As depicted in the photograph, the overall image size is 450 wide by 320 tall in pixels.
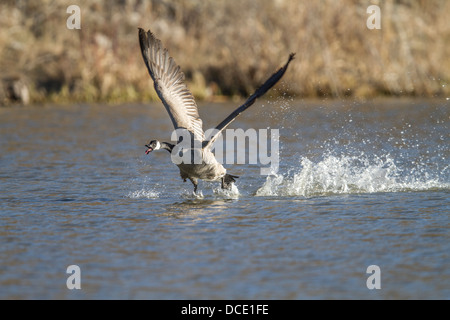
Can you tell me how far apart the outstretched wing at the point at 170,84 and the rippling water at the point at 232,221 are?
98 cm

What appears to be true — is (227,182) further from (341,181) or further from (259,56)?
(259,56)

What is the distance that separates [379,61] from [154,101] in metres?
6.30

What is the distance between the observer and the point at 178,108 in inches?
384

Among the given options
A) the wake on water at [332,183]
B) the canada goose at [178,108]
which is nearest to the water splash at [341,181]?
the wake on water at [332,183]

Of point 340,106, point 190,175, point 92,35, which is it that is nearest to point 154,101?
point 92,35

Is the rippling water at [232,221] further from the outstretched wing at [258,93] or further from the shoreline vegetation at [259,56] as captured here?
the shoreline vegetation at [259,56]

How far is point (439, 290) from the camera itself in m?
5.74

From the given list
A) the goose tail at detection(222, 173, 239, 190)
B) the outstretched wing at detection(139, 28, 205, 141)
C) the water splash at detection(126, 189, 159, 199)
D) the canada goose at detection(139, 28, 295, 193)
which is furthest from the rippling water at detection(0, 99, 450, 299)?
the outstretched wing at detection(139, 28, 205, 141)

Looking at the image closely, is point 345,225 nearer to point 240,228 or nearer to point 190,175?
point 240,228

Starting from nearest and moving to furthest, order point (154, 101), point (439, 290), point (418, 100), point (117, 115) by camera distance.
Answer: point (439, 290) → point (117, 115) → point (418, 100) → point (154, 101)

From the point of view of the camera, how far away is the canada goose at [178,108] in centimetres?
940

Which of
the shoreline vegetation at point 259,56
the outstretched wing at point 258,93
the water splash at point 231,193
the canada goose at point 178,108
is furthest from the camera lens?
the shoreline vegetation at point 259,56

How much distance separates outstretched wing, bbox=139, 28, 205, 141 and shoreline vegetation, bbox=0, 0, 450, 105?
10148 mm

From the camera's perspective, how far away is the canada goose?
940cm
